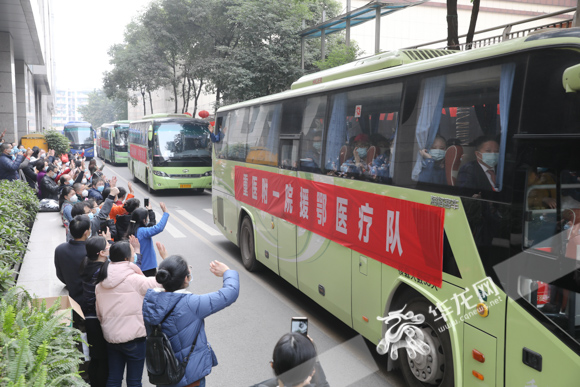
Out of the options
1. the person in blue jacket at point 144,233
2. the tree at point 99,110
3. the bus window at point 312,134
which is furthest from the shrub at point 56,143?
the tree at point 99,110

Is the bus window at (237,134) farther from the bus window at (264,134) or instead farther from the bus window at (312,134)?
the bus window at (312,134)

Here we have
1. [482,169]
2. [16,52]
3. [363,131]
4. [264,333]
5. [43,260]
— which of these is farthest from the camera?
[16,52]

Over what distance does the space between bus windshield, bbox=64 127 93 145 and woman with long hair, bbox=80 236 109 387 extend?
34.3m

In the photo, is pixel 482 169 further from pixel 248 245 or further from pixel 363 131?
pixel 248 245

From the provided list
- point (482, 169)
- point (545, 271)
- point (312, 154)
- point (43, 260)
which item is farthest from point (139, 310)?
point (43, 260)

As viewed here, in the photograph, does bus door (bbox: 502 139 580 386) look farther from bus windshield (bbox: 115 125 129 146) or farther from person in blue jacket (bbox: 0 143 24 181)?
bus windshield (bbox: 115 125 129 146)

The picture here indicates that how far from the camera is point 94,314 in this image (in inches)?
174

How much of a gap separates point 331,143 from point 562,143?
10.6 feet

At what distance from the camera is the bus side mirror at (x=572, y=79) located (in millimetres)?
2953

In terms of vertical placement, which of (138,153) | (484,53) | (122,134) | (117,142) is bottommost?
(138,153)

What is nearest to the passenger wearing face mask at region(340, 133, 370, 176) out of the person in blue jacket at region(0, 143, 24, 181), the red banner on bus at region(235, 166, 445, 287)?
the red banner on bus at region(235, 166, 445, 287)

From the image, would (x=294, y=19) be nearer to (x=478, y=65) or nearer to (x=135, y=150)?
(x=135, y=150)

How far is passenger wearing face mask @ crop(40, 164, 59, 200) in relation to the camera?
1093cm

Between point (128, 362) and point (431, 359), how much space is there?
2520 millimetres
